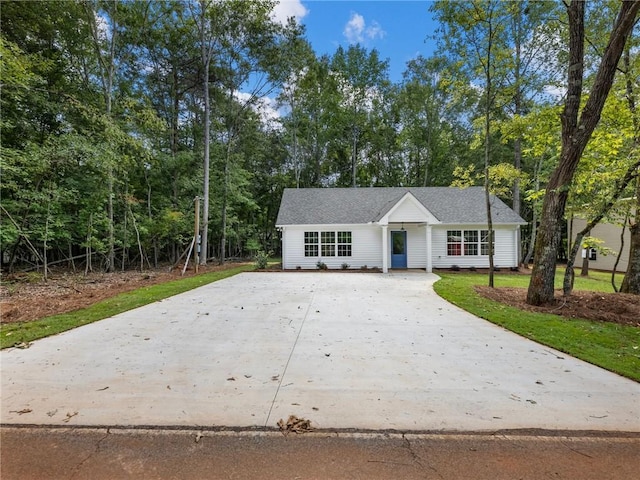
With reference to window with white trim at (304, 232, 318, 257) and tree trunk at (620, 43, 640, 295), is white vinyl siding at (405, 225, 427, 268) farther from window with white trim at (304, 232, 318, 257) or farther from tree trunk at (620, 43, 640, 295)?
tree trunk at (620, 43, 640, 295)

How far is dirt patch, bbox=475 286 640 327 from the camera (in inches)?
256

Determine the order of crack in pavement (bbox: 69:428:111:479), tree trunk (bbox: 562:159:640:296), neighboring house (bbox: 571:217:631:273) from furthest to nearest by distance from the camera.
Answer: neighboring house (bbox: 571:217:631:273)
tree trunk (bbox: 562:159:640:296)
crack in pavement (bbox: 69:428:111:479)

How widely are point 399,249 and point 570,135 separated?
1003cm

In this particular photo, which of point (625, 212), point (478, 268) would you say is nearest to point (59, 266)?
point (478, 268)

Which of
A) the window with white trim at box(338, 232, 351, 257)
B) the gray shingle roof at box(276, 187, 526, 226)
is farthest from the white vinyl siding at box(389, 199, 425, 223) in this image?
the window with white trim at box(338, 232, 351, 257)

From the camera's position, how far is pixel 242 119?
2180 centimetres

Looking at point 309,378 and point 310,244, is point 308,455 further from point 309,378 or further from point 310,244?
point 310,244

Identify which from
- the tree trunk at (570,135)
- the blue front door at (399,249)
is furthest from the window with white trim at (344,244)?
the tree trunk at (570,135)

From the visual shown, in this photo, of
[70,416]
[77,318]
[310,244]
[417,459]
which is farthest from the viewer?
[310,244]

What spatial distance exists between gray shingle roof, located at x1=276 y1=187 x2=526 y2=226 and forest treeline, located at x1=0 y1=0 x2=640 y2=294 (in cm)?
227

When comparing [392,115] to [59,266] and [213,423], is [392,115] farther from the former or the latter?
[213,423]

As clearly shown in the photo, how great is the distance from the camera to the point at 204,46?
17.5 meters

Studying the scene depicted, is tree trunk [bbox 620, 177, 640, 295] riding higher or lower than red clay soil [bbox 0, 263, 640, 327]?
higher

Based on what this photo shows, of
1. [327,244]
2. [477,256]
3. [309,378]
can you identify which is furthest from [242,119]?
[309,378]
